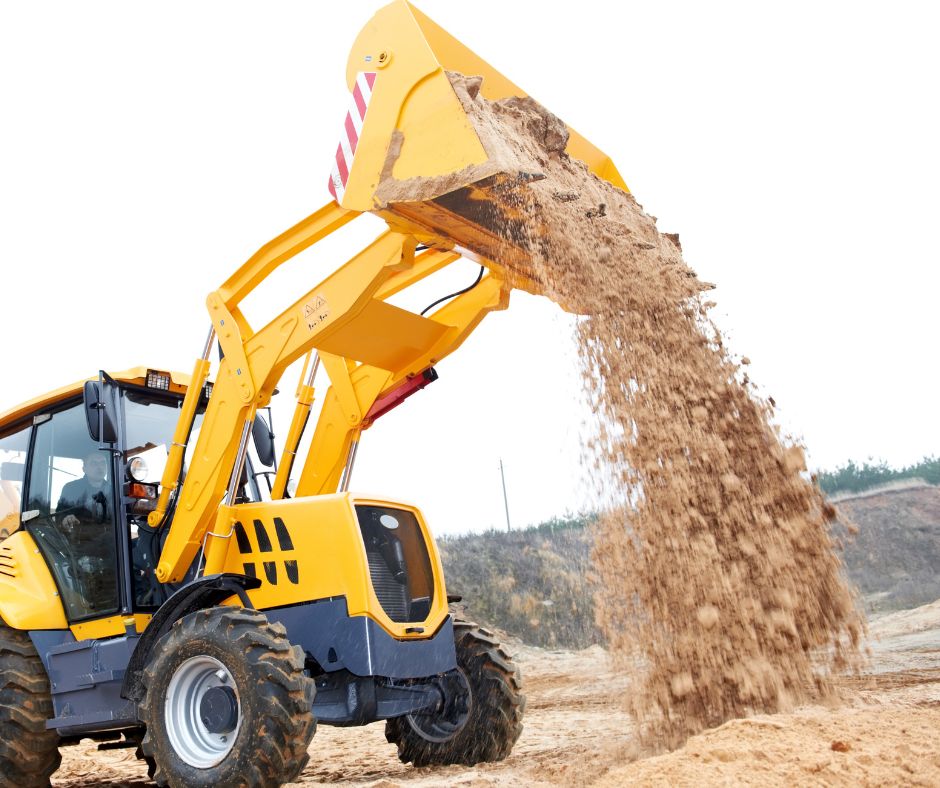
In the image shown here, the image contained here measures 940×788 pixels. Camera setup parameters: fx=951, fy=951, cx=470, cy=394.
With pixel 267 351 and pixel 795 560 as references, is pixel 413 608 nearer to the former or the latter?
pixel 267 351

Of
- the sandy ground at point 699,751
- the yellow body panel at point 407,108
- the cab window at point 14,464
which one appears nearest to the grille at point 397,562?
the sandy ground at point 699,751

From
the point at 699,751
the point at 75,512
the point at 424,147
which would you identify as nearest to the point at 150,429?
the point at 75,512

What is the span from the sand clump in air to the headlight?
7.81 feet

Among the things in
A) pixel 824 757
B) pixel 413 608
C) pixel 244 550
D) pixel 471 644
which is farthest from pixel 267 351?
pixel 824 757

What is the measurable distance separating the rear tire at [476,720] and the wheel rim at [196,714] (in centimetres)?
155

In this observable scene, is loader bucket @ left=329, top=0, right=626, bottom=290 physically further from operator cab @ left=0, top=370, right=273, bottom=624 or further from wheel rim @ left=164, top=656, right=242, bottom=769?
wheel rim @ left=164, top=656, right=242, bottom=769

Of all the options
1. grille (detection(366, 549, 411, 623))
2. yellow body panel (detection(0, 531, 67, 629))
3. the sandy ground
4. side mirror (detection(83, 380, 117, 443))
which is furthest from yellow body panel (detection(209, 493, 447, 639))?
yellow body panel (detection(0, 531, 67, 629))

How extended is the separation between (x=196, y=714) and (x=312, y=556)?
98 cm

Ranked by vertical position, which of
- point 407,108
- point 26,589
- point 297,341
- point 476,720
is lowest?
point 476,720

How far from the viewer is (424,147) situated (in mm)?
4746

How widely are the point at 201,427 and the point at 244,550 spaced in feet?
2.51

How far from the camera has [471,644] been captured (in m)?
5.95

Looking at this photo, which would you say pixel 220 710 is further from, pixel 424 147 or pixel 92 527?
pixel 424 147

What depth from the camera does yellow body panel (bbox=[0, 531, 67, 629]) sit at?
5621mm
